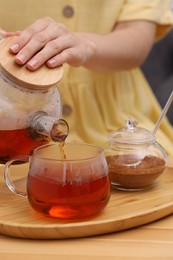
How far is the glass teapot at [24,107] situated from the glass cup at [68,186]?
5cm

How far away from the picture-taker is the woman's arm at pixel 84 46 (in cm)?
75

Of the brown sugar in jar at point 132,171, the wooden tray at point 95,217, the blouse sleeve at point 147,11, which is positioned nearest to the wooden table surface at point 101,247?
the wooden tray at point 95,217

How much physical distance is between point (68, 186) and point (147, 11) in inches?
29.2

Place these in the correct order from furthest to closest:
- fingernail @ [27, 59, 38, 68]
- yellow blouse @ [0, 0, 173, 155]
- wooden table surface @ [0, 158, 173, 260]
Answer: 1. yellow blouse @ [0, 0, 173, 155]
2. fingernail @ [27, 59, 38, 68]
3. wooden table surface @ [0, 158, 173, 260]

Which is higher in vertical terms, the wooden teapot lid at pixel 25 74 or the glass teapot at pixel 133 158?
the wooden teapot lid at pixel 25 74

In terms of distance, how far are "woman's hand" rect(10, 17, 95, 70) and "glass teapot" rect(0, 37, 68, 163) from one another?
12 millimetres

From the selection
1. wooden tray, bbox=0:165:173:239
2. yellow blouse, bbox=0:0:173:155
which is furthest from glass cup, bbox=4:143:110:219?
yellow blouse, bbox=0:0:173:155

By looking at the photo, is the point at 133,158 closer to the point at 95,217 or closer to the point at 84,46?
the point at 95,217

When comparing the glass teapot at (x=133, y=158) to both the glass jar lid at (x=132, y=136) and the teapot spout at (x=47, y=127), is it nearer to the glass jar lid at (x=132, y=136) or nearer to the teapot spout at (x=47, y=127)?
the glass jar lid at (x=132, y=136)

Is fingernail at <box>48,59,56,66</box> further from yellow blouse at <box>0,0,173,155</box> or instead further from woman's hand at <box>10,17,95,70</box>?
yellow blouse at <box>0,0,173,155</box>

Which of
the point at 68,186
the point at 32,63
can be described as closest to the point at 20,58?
the point at 32,63

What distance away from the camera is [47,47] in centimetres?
79

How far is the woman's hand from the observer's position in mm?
720

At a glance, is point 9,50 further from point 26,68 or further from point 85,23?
point 85,23
